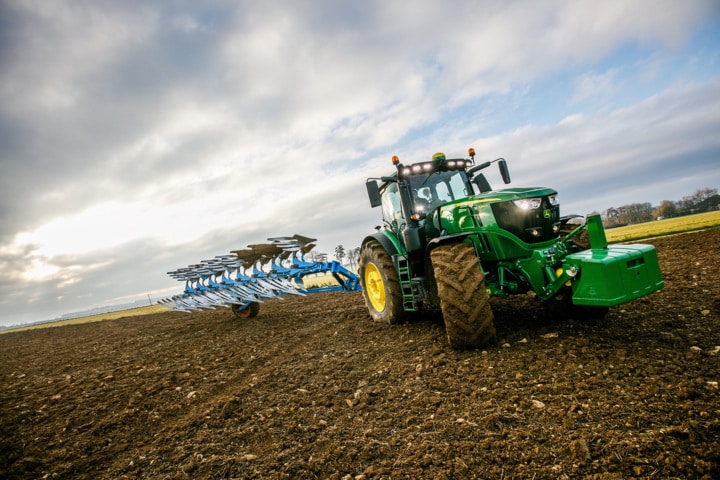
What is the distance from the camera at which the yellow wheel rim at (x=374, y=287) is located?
235 inches

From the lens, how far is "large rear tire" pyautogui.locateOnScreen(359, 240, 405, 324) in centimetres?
536

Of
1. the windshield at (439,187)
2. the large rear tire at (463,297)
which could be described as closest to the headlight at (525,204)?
the large rear tire at (463,297)

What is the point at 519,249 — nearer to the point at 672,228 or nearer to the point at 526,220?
the point at 526,220

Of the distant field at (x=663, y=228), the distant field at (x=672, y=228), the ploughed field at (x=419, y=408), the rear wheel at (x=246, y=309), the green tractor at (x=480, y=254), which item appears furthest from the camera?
the distant field at (x=663, y=228)

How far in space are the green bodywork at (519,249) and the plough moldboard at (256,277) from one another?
85.9 inches

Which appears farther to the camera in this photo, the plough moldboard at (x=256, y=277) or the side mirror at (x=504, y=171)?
the plough moldboard at (x=256, y=277)

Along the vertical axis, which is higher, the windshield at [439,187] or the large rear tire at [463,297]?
the windshield at [439,187]

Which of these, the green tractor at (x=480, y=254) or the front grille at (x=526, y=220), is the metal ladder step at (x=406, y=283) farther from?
the front grille at (x=526, y=220)

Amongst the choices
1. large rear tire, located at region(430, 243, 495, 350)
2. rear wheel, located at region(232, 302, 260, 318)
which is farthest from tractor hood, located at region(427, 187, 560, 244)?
rear wheel, located at region(232, 302, 260, 318)

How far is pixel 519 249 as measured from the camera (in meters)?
3.99

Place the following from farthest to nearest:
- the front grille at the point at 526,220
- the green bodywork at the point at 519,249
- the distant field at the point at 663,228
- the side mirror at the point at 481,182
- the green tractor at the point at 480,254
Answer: the distant field at the point at 663,228
the side mirror at the point at 481,182
the front grille at the point at 526,220
the green tractor at the point at 480,254
the green bodywork at the point at 519,249

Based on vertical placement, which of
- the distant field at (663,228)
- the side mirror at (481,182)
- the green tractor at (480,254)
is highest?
the side mirror at (481,182)

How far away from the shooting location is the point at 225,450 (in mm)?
2680

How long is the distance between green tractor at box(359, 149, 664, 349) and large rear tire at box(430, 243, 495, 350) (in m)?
0.01
